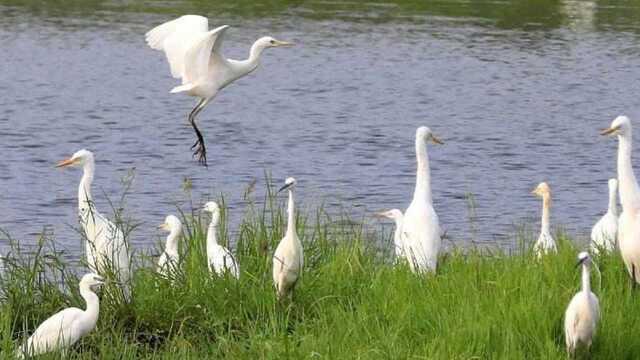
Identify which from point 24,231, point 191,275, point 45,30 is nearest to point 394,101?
point 45,30

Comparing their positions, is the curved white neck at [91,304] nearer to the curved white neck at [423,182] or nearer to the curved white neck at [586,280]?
the curved white neck at [586,280]

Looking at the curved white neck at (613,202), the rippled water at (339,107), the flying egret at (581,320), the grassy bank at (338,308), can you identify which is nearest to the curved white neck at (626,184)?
the grassy bank at (338,308)

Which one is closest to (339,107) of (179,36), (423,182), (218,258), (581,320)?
(179,36)

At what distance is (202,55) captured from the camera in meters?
9.94

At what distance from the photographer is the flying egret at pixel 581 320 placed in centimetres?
652

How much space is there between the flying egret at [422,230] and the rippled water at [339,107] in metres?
2.95

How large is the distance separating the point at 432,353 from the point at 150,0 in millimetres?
27431

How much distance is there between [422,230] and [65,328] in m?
2.63

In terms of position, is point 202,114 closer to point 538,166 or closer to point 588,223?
point 538,166

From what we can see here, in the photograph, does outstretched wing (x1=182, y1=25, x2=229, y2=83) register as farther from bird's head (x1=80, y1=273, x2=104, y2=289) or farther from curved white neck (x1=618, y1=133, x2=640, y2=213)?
curved white neck (x1=618, y1=133, x2=640, y2=213)

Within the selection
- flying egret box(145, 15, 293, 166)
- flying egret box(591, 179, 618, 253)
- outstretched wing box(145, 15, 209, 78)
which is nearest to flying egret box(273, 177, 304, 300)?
flying egret box(591, 179, 618, 253)

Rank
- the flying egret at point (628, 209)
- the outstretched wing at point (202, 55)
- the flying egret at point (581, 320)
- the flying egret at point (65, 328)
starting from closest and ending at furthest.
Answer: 1. the flying egret at point (581, 320)
2. the flying egret at point (65, 328)
3. the flying egret at point (628, 209)
4. the outstretched wing at point (202, 55)

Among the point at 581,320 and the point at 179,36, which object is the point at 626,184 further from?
the point at 179,36

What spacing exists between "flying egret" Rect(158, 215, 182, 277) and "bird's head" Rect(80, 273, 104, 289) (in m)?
0.55
